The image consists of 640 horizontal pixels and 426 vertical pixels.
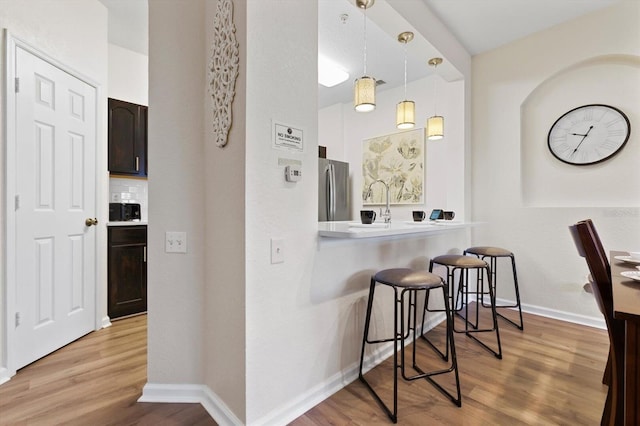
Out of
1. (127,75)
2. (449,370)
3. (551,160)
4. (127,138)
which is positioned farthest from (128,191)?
(551,160)

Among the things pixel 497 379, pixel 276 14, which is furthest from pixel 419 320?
pixel 276 14

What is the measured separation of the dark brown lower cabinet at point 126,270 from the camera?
2912mm

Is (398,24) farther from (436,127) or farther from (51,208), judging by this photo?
(51,208)

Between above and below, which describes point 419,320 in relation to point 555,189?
below

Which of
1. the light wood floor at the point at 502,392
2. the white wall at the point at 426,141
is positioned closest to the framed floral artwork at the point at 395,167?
the white wall at the point at 426,141

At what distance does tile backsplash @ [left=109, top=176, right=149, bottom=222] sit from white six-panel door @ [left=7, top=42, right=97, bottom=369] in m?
0.82

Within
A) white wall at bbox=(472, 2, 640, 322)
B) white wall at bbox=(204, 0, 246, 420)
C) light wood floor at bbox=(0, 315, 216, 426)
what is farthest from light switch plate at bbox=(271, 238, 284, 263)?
white wall at bbox=(472, 2, 640, 322)

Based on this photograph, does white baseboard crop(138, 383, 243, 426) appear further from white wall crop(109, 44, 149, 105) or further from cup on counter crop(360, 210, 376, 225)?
white wall crop(109, 44, 149, 105)

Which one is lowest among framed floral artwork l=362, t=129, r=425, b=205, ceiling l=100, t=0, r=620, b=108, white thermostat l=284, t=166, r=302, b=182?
white thermostat l=284, t=166, r=302, b=182

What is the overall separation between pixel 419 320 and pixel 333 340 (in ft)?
3.74

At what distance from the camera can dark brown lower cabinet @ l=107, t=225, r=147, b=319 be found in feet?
9.55

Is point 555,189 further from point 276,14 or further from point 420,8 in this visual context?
point 276,14

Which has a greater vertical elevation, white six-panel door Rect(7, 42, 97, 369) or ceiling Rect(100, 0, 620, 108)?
ceiling Rect(100, 0, 620, 108)

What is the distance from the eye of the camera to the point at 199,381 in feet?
5.56
